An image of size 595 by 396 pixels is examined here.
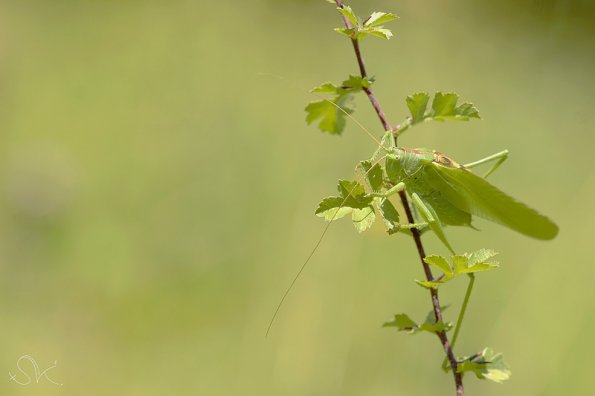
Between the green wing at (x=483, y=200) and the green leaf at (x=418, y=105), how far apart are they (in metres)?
0.10

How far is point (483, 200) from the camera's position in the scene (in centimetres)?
45

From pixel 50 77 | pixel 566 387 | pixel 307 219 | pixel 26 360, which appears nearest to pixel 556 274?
pixel 566 387

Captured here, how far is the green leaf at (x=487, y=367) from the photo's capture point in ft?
0.95

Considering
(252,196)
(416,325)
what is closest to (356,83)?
(416,325)

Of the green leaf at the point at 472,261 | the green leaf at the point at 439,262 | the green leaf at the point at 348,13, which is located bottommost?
the green leaf at the point at 439,262

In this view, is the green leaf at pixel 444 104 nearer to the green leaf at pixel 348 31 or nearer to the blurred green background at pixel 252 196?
the green leaf at pixel 348 31

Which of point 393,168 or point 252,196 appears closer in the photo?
point 393,168

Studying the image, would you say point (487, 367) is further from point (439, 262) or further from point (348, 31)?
point (348, 31)

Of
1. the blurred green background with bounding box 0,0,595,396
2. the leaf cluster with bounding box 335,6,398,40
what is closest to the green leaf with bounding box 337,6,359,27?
the leaf cluster with bounding box 335,6,398,40

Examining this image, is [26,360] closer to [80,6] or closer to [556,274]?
[556,274]

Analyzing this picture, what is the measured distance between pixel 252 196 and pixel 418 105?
0.98 metres

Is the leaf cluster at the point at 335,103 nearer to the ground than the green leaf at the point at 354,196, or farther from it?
farther from it

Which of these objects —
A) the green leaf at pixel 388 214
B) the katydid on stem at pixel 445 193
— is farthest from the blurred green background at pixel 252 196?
the green leaf at pixel 388 214

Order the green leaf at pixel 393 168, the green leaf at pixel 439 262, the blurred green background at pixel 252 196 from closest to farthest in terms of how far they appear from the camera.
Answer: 1. the green leaf at pixel 439 262
2. the green leaf at pixel 393 168
3. the blurred green background at pixel 252 196
